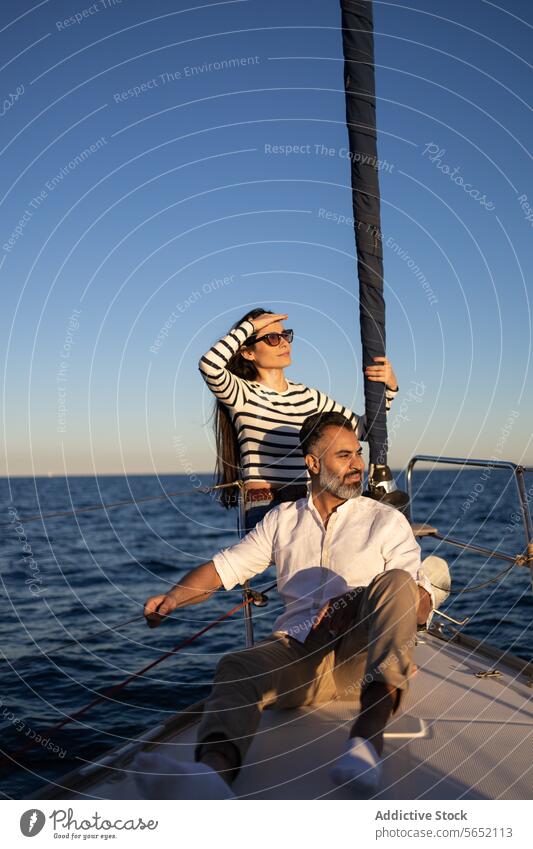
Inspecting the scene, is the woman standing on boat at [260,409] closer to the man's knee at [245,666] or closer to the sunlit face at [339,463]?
the sunlit face at [339,463]

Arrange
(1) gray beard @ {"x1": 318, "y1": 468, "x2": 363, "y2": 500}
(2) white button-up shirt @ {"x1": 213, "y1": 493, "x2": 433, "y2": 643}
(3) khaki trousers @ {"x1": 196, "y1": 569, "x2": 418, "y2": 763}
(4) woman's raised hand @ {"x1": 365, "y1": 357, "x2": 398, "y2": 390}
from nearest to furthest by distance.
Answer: (3) khaki trousers @ {"x1": 196, "y1": 569, "x2": 418, "y2": 763}
(2) white button-up shirt @ {"x1": 213, "y1": 493, "x2": 433, "y2": 643}
(1) gray beard @ {"x1": 318, "y1": 468, "x2": 363, "y2": 500}
(4) woman's raised hand @ {"x1": 365, "y1": 357, "x2": 398, "y2": 390}

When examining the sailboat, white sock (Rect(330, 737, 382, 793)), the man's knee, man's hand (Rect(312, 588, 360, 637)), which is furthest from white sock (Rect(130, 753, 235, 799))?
man's hand (Rect(312, 588, 360, 637))

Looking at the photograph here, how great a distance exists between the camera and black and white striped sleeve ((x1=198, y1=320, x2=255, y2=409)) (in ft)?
13.4

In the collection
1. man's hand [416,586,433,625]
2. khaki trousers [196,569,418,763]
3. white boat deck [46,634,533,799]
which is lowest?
white boat deck [46,634,533,799]

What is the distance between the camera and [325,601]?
325cm

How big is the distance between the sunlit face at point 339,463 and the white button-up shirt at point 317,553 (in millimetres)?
89

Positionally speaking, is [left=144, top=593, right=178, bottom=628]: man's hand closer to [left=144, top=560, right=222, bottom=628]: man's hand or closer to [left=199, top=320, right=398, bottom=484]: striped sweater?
[left=144, top=560, right=222, bottom=628]: man's hand

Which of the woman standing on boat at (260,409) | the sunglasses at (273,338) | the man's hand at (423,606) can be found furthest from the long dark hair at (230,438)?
the man's hand at (423,606)

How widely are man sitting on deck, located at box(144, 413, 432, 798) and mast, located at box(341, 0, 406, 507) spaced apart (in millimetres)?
704

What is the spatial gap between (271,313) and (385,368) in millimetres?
893

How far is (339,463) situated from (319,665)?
0.88m

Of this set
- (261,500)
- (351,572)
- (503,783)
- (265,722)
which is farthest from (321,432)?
(503,783)

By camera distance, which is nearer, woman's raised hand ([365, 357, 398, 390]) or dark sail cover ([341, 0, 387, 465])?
dark sail cover ([341, 0, 387, 465])
